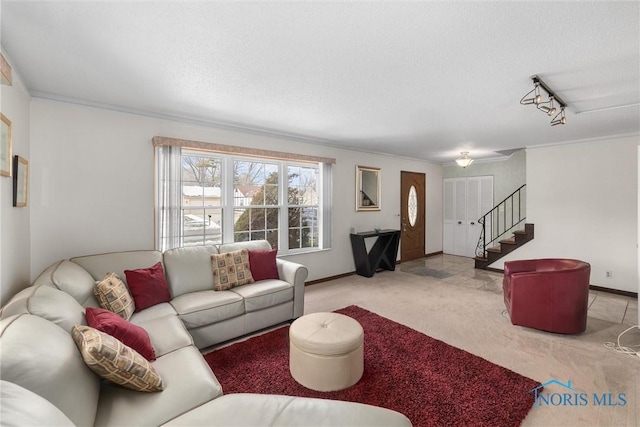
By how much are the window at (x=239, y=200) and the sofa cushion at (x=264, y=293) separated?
3.51 feet

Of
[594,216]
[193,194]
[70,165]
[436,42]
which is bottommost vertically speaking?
[594,216]

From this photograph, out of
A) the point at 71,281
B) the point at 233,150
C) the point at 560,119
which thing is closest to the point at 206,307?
the point at 71,281

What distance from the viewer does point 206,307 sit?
2.72 m

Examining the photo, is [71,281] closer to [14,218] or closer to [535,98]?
[14,218]

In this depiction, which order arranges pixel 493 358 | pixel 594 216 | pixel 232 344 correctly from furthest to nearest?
pixel 594 216
pixel 232 344
pixel 493 358

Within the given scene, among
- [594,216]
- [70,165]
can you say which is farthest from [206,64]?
[594,216]

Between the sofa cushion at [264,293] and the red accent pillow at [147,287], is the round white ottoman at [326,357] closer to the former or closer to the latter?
the sofa cushion at [264,293]

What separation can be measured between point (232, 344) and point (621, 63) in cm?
409

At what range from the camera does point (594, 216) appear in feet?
15.4

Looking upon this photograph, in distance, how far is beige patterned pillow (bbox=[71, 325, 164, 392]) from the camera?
136 cm

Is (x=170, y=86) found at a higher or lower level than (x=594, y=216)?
higher

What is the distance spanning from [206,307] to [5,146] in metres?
1.93

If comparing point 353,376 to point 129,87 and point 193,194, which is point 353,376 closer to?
point 193,194

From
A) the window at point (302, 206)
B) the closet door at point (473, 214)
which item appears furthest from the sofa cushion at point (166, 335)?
the closet door at point (473, 214)
